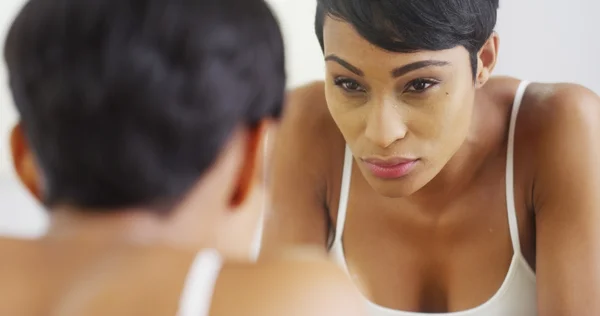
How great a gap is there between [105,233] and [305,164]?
19.8 inches

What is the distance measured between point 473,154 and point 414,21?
0.25 metres

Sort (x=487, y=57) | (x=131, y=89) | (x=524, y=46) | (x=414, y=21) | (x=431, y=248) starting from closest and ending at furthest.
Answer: (x=131, y=89), (x=414, y=21), (x=487, y=57), (x=431, y=248), (x=524, y=46)

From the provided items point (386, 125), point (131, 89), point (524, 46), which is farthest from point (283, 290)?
point (524, 46)

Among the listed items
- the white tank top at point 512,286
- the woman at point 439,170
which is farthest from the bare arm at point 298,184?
the white tank top at point 512,286

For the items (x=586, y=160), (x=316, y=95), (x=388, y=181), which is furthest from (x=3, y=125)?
(x=586, y=160)

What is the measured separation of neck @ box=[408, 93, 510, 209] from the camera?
91 cm

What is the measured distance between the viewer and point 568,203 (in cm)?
84

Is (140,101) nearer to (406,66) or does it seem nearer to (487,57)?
(406,66)

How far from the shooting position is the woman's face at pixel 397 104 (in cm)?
75

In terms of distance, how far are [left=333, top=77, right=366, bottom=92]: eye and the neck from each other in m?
0.19

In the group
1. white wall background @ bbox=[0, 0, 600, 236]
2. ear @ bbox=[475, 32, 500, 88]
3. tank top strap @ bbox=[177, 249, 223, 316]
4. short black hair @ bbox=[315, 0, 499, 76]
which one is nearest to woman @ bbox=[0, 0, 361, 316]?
tank top strap @ bbox=[177, 249, 223, 316]

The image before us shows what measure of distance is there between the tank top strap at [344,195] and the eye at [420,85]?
0.74ft

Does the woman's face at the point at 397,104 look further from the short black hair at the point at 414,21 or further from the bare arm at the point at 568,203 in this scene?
the bare arm at the point at 568,203

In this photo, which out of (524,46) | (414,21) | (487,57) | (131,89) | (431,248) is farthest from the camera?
(524,46)
